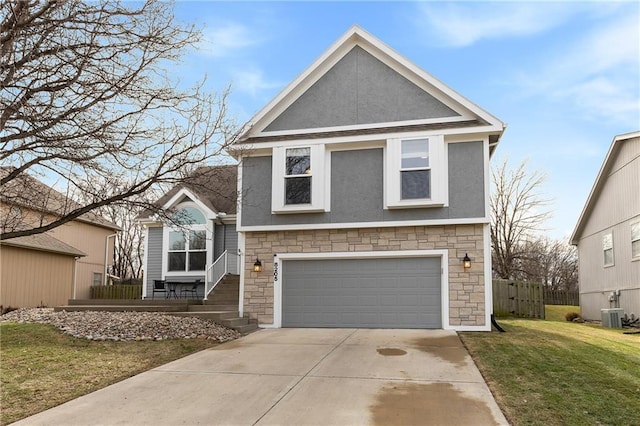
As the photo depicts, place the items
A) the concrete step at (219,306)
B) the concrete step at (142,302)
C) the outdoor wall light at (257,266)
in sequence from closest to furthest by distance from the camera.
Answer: the outdoor wall light at (257,266)
the concrete step at (219,306)
the concrete step at (142,302)

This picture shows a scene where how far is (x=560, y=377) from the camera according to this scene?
6848 mm

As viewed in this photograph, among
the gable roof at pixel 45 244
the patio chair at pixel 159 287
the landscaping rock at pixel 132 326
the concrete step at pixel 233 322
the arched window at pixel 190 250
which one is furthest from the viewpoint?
the gable roof at pixel 45 244

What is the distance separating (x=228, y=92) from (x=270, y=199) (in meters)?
4.04

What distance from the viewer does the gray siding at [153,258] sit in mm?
17719

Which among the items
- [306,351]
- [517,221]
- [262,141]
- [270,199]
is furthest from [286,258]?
[517,221]

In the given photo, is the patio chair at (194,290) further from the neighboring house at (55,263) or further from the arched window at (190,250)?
the neighboring house at (55,263)

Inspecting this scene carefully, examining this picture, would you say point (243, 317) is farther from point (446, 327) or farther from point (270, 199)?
point (446, 327)

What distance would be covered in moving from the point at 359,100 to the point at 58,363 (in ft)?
30.6

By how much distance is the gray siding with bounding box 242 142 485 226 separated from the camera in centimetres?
1199

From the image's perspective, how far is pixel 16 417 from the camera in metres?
5.38

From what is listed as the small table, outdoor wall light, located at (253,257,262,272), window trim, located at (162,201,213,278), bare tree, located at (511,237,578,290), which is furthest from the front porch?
bare tree, located at (511,237,578,290)

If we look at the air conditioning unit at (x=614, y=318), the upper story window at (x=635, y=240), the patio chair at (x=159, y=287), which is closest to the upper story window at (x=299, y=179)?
the patio chair at (x=159, y=287)

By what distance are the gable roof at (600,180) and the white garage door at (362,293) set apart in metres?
9.36

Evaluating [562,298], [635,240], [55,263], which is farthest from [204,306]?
[562,298]
